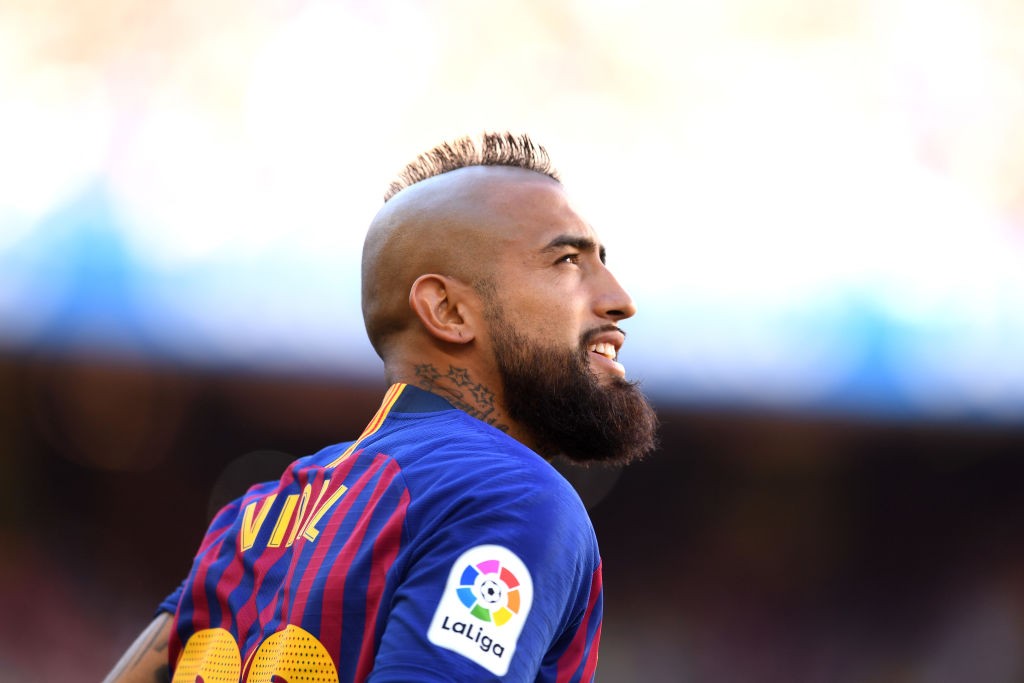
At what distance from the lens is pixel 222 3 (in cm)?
872

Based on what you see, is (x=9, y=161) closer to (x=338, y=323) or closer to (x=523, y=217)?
(x=338, y=323)

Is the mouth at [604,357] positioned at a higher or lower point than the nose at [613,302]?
lower

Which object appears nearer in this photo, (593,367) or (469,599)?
(469,599)

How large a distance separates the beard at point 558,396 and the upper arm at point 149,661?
2.86 feet

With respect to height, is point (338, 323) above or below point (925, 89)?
below

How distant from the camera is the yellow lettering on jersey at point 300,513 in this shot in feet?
6.09

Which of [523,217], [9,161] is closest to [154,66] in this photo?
[9,161]

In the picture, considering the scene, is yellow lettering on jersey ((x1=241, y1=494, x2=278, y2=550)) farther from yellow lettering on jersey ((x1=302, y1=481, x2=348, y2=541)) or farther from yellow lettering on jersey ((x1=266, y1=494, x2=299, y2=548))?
yellow lettering on jersey ((x1=302, y1=481, x2=348, y2=541))

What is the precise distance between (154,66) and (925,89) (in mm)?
6981

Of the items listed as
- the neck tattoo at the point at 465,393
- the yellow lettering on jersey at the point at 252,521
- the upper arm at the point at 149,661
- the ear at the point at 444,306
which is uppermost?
the ear at the point at 444,306

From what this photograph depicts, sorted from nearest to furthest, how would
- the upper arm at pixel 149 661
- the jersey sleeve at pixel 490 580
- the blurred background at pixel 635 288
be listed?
the jersey sleeve at pixel 490 580
the upper arm at pixel 149 661
the blurred background at pixel 635 288

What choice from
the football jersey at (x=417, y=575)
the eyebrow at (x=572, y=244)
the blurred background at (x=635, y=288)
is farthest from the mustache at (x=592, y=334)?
the blurred background at (x=635, y=288)

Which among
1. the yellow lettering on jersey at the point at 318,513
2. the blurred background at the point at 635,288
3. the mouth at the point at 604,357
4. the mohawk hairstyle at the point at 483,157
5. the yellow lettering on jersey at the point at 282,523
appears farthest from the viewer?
the blurred background at the point at 635,288

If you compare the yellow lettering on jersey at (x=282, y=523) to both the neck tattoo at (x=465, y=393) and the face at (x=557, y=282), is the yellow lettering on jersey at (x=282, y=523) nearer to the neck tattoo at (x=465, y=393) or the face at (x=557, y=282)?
the neck tattoo at (x=465, y=393)
